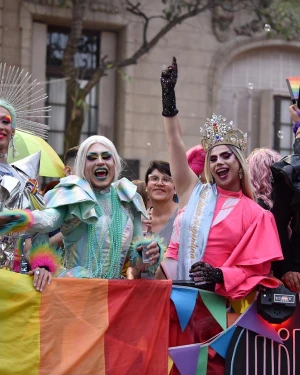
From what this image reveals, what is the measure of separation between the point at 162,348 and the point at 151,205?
231cm

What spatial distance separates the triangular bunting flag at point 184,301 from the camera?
4625 millimetres

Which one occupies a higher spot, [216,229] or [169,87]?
[169,87]

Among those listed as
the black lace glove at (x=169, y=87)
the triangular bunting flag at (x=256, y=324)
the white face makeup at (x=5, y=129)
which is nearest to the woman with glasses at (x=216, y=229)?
the black lace glove at (x=169, y=87)

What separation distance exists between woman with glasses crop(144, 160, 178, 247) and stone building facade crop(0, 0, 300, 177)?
7760 mm

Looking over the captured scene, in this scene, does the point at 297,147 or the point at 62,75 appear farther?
the point at 62,75

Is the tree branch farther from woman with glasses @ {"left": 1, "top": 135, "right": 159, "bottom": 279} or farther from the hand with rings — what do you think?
the hand with rings

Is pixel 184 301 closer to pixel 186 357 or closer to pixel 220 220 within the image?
pixel 186 357

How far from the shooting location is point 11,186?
14.9 ft

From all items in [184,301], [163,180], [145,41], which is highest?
[145,41]

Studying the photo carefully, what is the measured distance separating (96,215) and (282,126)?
38.0ft

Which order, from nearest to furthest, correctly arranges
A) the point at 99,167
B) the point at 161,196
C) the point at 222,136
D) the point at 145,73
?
1. the point at 99,167
2. the point at 222,136
3. the point at 161,196
4. the point at 145,73

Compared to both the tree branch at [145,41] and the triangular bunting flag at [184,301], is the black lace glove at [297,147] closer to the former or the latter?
the triangular bunting flag at [184,301]

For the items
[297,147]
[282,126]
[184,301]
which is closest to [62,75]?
[282,126]

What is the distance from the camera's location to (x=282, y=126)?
52.0 ft
